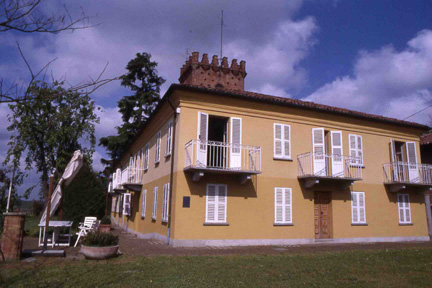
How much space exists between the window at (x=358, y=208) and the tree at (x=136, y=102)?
1891cm

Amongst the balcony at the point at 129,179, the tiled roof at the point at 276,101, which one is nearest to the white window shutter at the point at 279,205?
the tiled roof at the point at 276,101

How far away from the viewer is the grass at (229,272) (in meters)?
6.36

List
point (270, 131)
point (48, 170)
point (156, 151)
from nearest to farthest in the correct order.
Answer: point (270, 131) < point (156, 151) < point (48, 170)

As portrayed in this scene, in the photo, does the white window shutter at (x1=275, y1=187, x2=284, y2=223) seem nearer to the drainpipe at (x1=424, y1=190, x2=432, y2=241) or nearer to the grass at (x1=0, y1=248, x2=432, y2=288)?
the grass at (x1=0, y1=248, x2=432, y2=288)

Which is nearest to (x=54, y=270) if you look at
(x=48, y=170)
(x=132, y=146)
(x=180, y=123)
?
(x=180, y=123)

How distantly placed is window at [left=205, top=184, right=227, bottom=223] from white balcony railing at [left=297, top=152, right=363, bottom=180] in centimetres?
373

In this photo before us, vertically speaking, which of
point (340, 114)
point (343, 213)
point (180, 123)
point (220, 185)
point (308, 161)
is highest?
point (340, 114)

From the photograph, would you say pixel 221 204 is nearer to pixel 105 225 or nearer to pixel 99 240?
pixel 99 240

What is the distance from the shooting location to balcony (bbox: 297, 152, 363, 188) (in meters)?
13.7

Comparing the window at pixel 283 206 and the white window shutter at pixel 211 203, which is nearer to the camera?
the white window shutter at pixel 211 203

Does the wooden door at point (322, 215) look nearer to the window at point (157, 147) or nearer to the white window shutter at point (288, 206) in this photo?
the white window shutter at point (288, 206)

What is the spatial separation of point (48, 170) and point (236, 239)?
21.2m

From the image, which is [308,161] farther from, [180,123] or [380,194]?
[180,123]

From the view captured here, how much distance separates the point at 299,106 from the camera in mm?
14438
